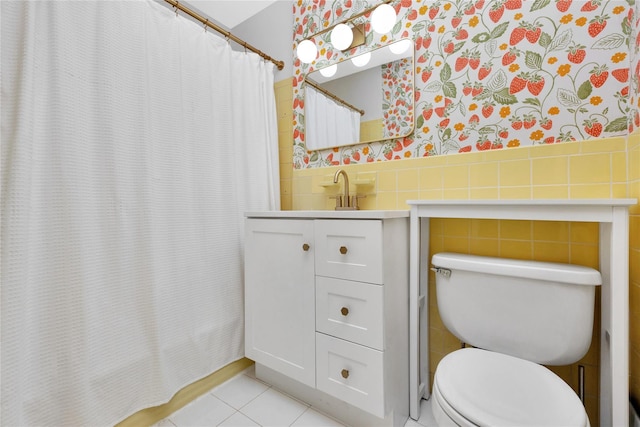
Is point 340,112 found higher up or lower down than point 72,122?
higher up

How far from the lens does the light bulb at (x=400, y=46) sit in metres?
1.36

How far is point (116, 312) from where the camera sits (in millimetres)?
1078

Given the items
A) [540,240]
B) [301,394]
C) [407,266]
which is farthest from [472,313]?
[301,394]

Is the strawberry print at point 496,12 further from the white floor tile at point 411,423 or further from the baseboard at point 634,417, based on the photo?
the white floor tile at point 411,423

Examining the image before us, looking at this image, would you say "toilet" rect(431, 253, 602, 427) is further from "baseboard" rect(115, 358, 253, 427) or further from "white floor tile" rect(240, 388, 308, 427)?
"baseboard" rect(115, 358, 253, 427)

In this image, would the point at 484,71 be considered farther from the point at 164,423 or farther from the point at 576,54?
the point at 164,423

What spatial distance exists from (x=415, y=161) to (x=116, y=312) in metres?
1.40

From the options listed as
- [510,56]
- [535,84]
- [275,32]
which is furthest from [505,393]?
[275,32]

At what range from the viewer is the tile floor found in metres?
1.17

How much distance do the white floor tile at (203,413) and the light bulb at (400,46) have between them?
1.82m

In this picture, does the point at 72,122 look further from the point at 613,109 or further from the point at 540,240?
the point at 613,109

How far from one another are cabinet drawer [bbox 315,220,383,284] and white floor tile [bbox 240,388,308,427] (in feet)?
2.06

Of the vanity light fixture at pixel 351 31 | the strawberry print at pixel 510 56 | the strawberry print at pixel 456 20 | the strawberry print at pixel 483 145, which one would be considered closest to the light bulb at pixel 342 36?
the vanity light fixture at pixel 351 31

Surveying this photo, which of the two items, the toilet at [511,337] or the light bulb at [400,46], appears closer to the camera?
the toilet at [511,337]
